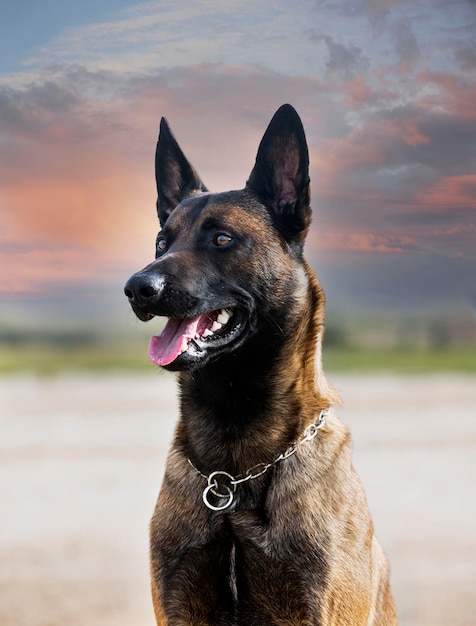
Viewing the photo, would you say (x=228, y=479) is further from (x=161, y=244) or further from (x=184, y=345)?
(x=161, y=244)

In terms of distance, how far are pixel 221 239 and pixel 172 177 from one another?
50cm

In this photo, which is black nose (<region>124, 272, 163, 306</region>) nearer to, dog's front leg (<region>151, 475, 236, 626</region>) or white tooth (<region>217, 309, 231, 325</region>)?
white tooth (<region>217, 309, 231, 325</region>)

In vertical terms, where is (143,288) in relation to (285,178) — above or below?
below

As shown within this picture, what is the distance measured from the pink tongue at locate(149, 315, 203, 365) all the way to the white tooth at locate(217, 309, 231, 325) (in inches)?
2.2

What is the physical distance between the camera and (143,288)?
2.07 meters

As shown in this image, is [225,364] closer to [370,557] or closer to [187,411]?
[187,411]

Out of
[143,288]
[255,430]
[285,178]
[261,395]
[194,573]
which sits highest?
[285,178]

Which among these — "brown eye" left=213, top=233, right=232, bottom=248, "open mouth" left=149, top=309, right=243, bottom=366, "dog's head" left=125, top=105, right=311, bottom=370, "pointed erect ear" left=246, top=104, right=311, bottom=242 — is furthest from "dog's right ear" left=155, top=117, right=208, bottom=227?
"open mouth" left=149, top=309, right=243, bottom=366

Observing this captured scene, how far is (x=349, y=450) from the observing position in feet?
7.70

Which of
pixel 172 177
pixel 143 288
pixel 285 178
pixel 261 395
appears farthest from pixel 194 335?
pixel 172 177

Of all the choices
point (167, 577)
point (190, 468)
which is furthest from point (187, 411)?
point (167, 577)

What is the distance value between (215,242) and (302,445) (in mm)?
677

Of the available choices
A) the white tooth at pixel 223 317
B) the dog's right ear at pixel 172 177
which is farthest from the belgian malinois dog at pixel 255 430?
the dog's right ear at pixel 172 177

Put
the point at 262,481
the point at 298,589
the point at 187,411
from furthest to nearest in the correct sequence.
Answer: the point at 187,411
the point at 262,481
the point at 298,589
